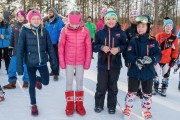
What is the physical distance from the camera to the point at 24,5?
1226 inches

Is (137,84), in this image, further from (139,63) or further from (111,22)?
(111,22)

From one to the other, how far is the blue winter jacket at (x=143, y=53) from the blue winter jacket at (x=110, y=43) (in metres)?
0.19

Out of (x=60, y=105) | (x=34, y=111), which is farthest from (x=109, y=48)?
(x=34, y=111)

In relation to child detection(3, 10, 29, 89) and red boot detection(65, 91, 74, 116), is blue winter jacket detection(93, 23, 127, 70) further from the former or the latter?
child detection(3, 10, 29, 89)

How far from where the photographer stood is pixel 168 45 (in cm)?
536

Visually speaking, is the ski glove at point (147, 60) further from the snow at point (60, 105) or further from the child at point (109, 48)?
the snow at point (60, 105)

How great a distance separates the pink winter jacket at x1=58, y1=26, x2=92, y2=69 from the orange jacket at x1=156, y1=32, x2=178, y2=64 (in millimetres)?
2003

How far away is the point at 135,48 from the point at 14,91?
2990mm

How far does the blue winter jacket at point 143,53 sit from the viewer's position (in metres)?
3.95

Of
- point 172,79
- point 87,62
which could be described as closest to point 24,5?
point 172,79

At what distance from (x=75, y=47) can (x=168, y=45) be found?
230cm

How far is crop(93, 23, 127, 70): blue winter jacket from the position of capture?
412 centimetres

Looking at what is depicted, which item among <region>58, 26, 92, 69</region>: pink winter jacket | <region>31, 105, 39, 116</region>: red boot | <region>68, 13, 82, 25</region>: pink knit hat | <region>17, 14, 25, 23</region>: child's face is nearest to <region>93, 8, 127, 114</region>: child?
<region>58, 26, 92, 69</region>: pink winter jacket

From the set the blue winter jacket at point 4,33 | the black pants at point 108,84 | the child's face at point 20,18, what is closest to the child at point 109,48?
the black pants at point 108,84
